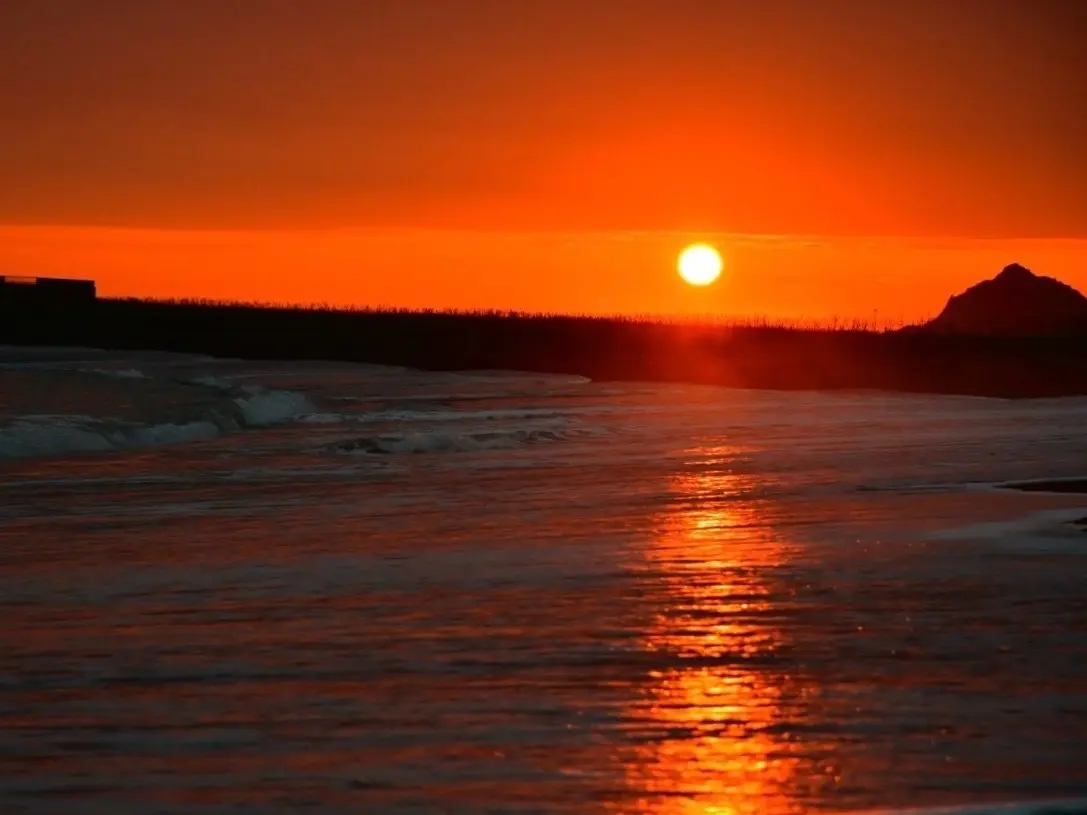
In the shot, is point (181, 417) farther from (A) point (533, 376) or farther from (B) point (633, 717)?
(A) point (533, 376)

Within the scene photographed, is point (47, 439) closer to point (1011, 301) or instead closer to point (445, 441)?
point (445, 441)

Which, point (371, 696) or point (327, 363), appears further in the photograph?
point (327, 363)

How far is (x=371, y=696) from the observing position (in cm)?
677

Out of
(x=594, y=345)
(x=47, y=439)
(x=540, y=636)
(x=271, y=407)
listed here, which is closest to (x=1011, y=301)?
(x=594, y=345)

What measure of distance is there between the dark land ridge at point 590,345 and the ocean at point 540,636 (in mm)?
30992

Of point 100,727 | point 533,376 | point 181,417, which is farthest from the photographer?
point 533,376

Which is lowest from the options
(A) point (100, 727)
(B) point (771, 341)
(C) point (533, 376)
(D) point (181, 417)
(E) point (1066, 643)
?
(A) point (100, 727)

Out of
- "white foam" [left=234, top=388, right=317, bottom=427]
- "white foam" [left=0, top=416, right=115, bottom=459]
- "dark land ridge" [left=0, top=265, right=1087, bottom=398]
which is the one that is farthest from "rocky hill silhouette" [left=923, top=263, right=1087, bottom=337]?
"white foam" [left=0, top=416, right=115, bottom=459]

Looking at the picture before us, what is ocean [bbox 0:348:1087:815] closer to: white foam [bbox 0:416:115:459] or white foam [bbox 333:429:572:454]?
white foam [bbox 0:416:115:459]

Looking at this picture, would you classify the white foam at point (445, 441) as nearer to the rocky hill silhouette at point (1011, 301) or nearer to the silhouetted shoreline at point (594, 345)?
the silhouetted shoreline at point (594, 345)

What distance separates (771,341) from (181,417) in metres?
42.0

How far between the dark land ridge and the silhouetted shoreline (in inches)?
3.2

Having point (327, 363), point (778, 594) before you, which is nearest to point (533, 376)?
point (327, 363)

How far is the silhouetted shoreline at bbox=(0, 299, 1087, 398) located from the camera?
2034 inches
